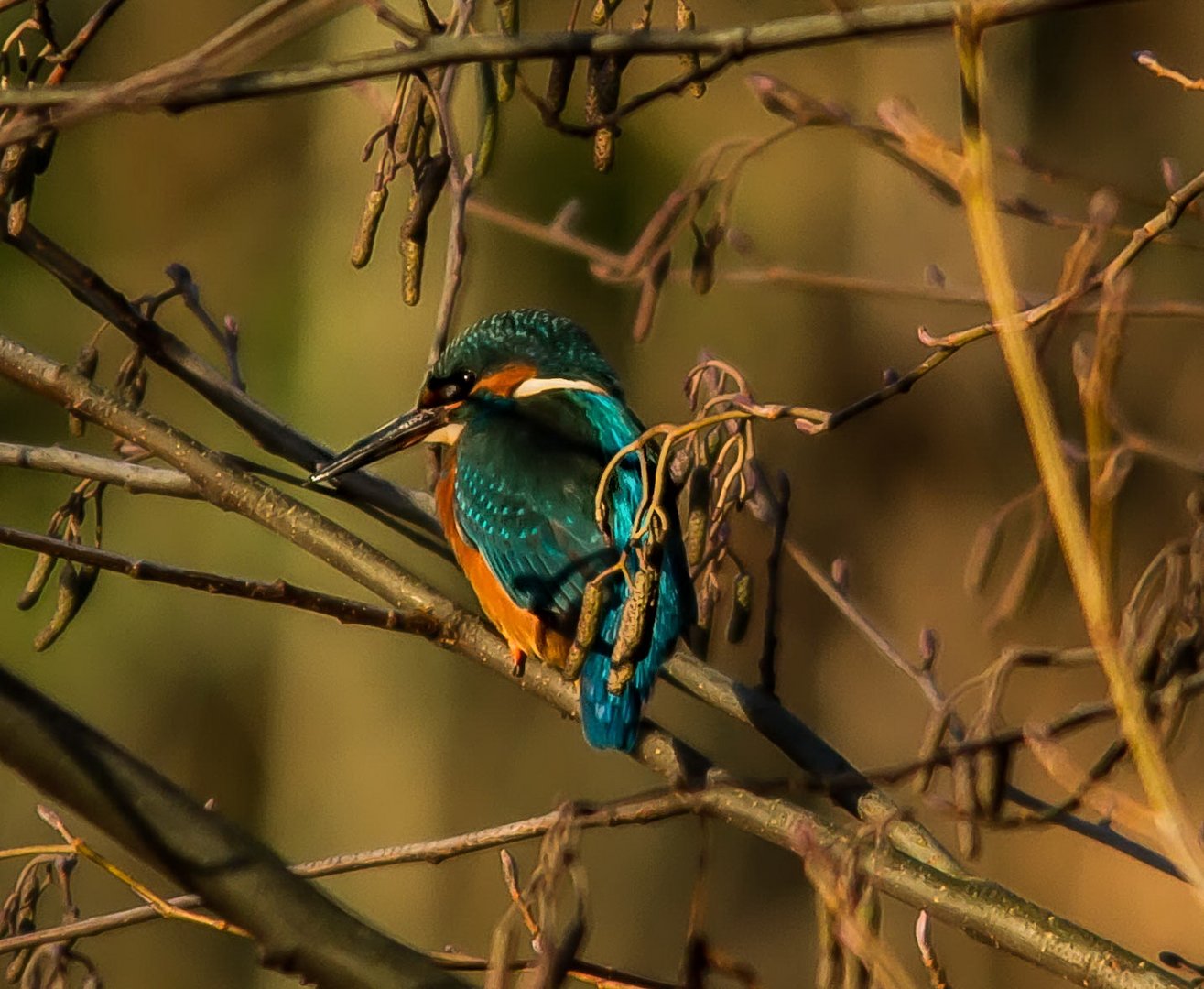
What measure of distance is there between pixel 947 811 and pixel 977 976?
528cm

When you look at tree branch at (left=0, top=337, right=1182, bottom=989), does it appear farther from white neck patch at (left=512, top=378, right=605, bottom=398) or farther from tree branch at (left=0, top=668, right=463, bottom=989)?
white neck patch at (left=512, top=378, right=605, bottom=398)

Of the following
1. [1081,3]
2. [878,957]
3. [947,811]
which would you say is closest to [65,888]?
[947,811]

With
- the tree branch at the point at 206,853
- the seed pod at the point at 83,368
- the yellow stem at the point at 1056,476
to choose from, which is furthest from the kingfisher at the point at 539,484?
the yellow stem at the point at 1056,476

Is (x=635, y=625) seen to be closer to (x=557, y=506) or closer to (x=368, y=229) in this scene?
(x=368, y=229)

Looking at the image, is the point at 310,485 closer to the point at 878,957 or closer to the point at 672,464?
the point at 672,464

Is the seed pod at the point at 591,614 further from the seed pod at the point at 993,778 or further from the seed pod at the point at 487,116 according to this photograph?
the seed pod at the point at 487,116

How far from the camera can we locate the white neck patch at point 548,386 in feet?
9.76

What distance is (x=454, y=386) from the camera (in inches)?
117

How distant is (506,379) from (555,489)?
305 millimetres

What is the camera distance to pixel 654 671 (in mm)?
2400

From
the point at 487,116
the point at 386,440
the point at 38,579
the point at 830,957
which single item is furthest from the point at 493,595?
the point at 830,957

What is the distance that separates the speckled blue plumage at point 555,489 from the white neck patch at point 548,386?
13mm

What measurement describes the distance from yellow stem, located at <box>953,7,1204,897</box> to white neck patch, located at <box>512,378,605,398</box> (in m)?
1.86

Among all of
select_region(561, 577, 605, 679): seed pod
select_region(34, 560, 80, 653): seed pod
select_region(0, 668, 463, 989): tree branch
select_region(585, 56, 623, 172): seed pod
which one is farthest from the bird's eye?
select_region(0, 668, 463, 989): tree branch
